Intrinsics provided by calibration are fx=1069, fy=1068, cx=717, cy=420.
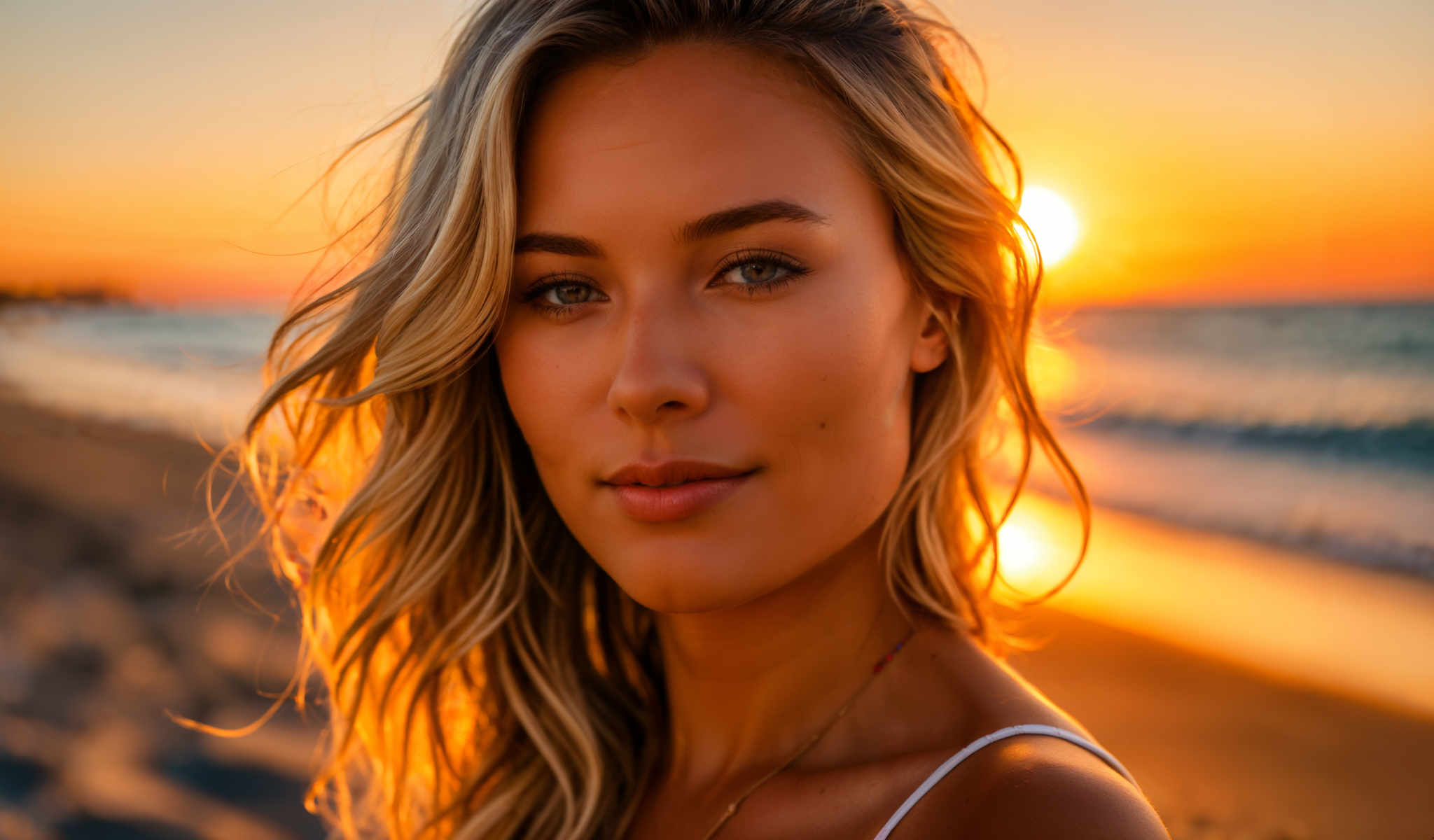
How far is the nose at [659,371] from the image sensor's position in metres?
1.80

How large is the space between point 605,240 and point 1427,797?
446 cm

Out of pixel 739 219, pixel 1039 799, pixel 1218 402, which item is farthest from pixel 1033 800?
pixel 1218 402

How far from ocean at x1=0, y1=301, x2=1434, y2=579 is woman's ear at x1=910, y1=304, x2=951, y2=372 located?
1.88 feet

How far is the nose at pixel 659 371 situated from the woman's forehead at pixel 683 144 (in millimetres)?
190

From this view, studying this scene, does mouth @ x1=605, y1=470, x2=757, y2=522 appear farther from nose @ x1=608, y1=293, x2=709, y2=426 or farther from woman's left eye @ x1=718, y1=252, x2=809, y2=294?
woman's left eye @ x1=718, y1=252, x2=809, y2=294

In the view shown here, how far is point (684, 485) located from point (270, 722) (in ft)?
13.5

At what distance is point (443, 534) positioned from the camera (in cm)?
265

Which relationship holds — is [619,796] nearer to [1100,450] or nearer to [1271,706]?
[1271,706]

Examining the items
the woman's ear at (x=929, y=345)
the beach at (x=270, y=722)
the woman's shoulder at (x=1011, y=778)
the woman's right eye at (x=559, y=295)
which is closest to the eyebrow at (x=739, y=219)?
the woman's right eye at (x=559, y=295)

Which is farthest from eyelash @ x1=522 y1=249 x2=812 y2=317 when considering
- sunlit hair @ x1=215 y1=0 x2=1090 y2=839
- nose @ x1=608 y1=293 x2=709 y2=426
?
sunlit hair @ x1=215 y1=0 x2=1090 y2=839

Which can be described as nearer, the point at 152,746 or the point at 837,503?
the point at 837,503

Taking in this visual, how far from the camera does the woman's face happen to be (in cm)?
184

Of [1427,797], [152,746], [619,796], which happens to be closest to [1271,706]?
[1427,797]

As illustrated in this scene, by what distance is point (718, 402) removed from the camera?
183 centimetres
